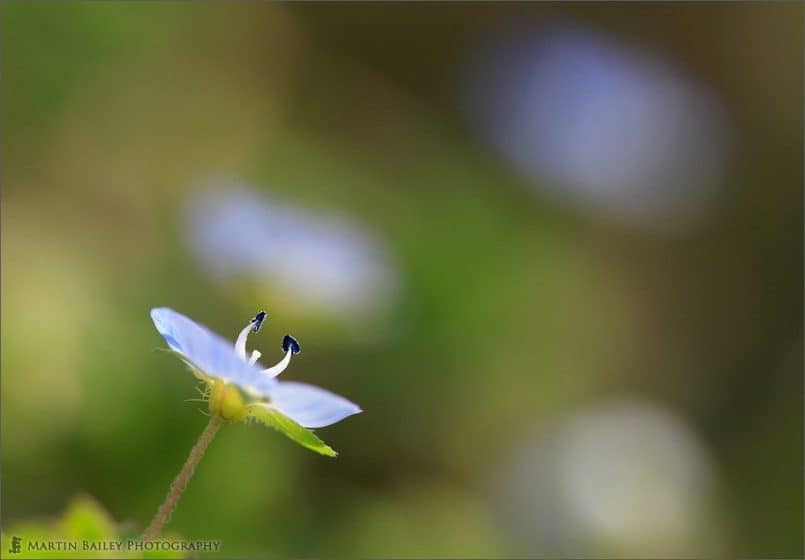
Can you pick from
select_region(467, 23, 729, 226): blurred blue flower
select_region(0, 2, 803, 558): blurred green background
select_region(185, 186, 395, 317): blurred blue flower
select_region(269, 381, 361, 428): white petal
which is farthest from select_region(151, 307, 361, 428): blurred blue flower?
select_region(467, 23, 729, 226): blurred blue flower

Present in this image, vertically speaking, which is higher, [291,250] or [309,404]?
[291,250]

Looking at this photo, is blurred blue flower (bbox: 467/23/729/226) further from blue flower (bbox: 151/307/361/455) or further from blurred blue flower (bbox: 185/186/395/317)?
blue flower (bbox: 151/307/361/455)

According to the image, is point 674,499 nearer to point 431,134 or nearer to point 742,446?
point 742,446

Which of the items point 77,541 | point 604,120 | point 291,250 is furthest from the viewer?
point 604,120

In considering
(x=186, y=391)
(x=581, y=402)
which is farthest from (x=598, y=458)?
(x=186, y=391)

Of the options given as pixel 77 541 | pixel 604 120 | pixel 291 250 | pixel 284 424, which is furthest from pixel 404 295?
pixel 77 541

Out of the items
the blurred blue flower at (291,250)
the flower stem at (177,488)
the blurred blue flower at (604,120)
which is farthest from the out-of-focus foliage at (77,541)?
the blurred blue flower at (604,120)

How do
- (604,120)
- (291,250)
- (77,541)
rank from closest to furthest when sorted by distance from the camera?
1. (77,541)
2. (291,250)
3. (604,120)

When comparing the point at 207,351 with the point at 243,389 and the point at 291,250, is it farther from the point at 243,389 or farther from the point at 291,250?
the point at 291,250
